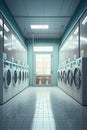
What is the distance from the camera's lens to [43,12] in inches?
253

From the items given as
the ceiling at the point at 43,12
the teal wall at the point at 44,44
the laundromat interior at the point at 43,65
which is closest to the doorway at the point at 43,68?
the laundromat interior at the point at 43,65

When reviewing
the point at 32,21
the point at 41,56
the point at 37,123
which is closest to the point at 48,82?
the point at 41,56

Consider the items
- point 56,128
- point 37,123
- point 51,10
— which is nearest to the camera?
point 56,128

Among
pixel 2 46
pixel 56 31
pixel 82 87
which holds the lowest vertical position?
pixel 82 87

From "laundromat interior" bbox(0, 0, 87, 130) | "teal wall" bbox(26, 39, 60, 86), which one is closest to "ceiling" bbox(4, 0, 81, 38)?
"laundromat interior" bbox(0, 0, 87, 130)

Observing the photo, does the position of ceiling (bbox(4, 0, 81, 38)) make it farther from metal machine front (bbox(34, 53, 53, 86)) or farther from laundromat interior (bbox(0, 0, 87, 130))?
metal machine front (bbox(34, 53, 53, 86))

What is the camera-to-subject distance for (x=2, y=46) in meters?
4.68

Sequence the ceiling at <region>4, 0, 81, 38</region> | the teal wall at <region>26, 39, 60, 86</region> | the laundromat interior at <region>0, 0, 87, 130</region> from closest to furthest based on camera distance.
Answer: the laundromat interior at <region>0, 0, 87, 130</region> < the ceiling at <region>4, 0, 81, 38</region> < the teal wall at <region>26, 39, 60, 86</region>

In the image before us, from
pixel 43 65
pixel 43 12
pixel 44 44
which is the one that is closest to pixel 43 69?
pixel 43 65

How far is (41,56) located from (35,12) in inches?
189

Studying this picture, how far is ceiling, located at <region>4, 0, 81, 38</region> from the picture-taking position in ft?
18.4

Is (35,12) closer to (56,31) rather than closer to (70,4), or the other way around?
(70,4)

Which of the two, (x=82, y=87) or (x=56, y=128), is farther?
(x=82, y=87)

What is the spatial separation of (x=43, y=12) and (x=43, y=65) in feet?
16.4
